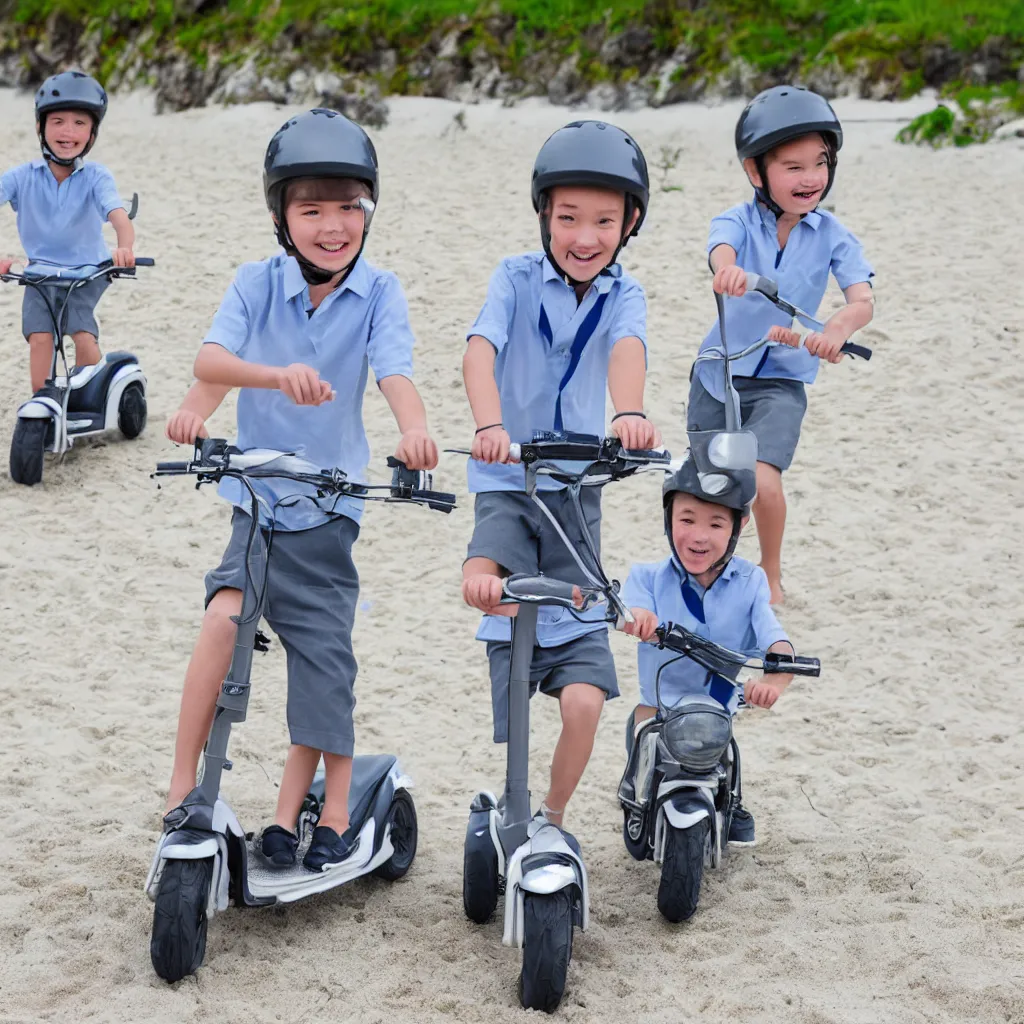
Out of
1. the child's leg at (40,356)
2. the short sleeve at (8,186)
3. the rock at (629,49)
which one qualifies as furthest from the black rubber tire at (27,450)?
the rock at (629,49)

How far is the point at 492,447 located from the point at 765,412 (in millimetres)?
2401

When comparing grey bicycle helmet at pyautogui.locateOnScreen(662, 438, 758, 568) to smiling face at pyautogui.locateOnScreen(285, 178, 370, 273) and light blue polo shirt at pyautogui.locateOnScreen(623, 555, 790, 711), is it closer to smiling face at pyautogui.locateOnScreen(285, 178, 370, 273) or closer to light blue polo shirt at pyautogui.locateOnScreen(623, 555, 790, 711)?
light blue polo shirt at pyautogui.locateOnScreen(623, 555, 790, 711)

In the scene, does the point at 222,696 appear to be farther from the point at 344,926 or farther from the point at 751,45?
the point at 751,45

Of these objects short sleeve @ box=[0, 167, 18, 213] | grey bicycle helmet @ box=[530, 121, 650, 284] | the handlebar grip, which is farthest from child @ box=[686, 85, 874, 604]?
short sleeve @ box=[0, 167, 18, 213]

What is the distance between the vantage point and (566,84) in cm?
1447

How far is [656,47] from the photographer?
1455cm

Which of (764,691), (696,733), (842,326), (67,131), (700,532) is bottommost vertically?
(696,733)

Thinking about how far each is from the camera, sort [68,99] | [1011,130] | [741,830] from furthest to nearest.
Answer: [1011,130], [68,99], [741,830]

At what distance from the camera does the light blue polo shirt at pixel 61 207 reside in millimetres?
6883

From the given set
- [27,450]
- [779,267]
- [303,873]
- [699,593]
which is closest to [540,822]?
[303,873]

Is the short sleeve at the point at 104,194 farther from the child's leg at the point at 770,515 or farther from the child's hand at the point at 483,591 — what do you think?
the child's hand at the point at 483,591

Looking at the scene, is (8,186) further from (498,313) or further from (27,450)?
(498,313)

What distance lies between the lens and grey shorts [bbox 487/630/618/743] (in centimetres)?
355

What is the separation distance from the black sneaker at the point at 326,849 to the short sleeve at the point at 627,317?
144 cm
